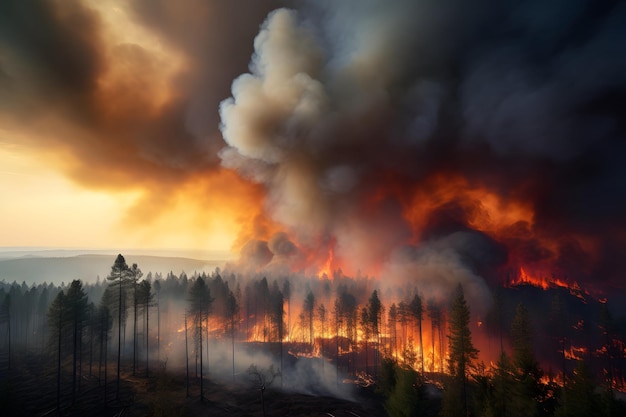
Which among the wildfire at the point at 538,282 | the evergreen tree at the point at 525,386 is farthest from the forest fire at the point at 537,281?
the evergreen tree at the point at 525,386

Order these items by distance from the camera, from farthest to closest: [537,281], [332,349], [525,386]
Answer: [537,281] < [332,349] < [525,386]

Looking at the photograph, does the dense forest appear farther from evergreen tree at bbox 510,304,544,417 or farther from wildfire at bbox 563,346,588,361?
wildfire at bbox 563,346,588,361

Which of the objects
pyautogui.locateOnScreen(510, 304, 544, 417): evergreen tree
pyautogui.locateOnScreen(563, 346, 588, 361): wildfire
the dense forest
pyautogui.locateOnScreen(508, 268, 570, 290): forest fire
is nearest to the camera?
pyautogui.locateOnScreen(510, 304, 544, 417): evergreen tree

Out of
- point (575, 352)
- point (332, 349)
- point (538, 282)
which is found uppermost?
point (538, 282)

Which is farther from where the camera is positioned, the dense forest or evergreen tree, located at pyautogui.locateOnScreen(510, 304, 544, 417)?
the dense forest

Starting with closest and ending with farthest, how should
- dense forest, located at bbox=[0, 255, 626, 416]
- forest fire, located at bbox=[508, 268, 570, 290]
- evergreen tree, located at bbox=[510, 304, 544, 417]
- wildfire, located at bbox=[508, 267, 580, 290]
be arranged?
evergreen tree, located at bbox=[510, 304, 544, 417] < dense forest, located at bbox=[0, 255, 626, 416] < wildfire, located at bbox=[508, 267, 580, 290] < forest fire, located at bbox=[508, 268, 570, 290]

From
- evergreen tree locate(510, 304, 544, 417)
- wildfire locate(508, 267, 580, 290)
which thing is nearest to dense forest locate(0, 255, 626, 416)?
evergreen tree locate(510, 304, 544, 417)

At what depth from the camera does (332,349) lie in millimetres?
75625

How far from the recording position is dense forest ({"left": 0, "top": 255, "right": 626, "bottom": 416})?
104 feet

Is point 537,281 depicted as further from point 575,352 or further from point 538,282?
point 575,352

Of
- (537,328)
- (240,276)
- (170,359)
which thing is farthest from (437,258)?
(170,359)

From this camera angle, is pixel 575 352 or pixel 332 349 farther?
pixel 332 349

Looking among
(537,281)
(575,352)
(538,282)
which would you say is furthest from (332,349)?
(537,281)

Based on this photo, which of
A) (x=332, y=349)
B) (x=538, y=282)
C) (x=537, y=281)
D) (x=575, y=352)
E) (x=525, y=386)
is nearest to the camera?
(x=525, y=386)
